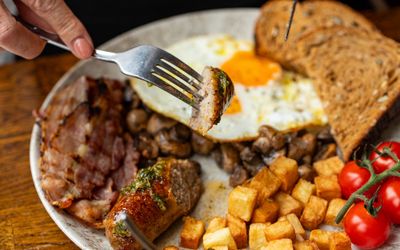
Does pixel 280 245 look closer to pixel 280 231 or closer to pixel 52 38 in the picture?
pixel 280 231

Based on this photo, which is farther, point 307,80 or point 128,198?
point 307,80

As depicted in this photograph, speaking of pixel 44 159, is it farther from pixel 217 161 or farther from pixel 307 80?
pixel 307 80

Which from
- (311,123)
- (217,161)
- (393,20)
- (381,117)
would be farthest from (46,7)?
(393,20)

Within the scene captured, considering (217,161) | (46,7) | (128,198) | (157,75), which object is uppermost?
(46,7)

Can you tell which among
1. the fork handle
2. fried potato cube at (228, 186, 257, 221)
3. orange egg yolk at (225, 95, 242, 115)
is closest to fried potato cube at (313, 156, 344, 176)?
fried potato cube at (228, 186, 257, 221)

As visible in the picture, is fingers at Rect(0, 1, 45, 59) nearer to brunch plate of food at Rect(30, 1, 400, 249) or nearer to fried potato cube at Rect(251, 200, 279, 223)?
brunch plate of food at Rect(30, 1, 400, 249)

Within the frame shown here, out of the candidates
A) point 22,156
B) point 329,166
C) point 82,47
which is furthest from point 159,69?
point 22,156
